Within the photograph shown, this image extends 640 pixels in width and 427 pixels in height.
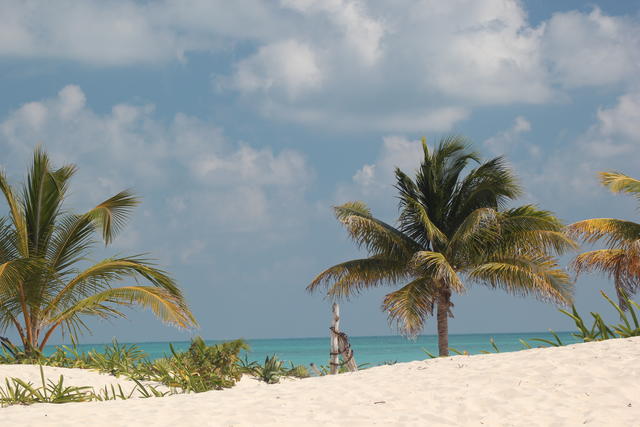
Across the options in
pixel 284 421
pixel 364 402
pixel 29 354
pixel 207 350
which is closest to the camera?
pixel 284 421

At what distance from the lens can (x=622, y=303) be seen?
14.8 meters

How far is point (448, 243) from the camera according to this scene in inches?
609

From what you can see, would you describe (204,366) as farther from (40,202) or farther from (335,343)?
(40,202)

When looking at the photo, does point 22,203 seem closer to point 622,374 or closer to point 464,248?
point 464,248

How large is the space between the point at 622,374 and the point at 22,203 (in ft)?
39.5

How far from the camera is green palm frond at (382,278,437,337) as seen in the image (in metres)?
14.7

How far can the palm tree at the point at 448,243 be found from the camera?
14750 millimetres

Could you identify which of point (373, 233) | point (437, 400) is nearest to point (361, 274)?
point (373, 233)

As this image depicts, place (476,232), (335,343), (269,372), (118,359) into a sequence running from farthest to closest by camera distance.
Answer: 1. (476,232)
2. (335,343)
3. (269,372)
4. (118,359)

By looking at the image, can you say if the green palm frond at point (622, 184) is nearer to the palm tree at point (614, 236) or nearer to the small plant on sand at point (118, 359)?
the palm tree at point (614, 236)

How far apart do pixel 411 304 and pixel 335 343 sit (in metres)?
1.86

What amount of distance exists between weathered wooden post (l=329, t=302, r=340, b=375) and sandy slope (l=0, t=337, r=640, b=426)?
16.5 ft

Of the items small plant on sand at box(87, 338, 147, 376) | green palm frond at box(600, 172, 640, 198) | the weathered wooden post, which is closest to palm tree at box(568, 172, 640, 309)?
green palm frond at box(600, 172, 640, 198)

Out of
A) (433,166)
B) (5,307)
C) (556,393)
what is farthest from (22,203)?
(556,393)
